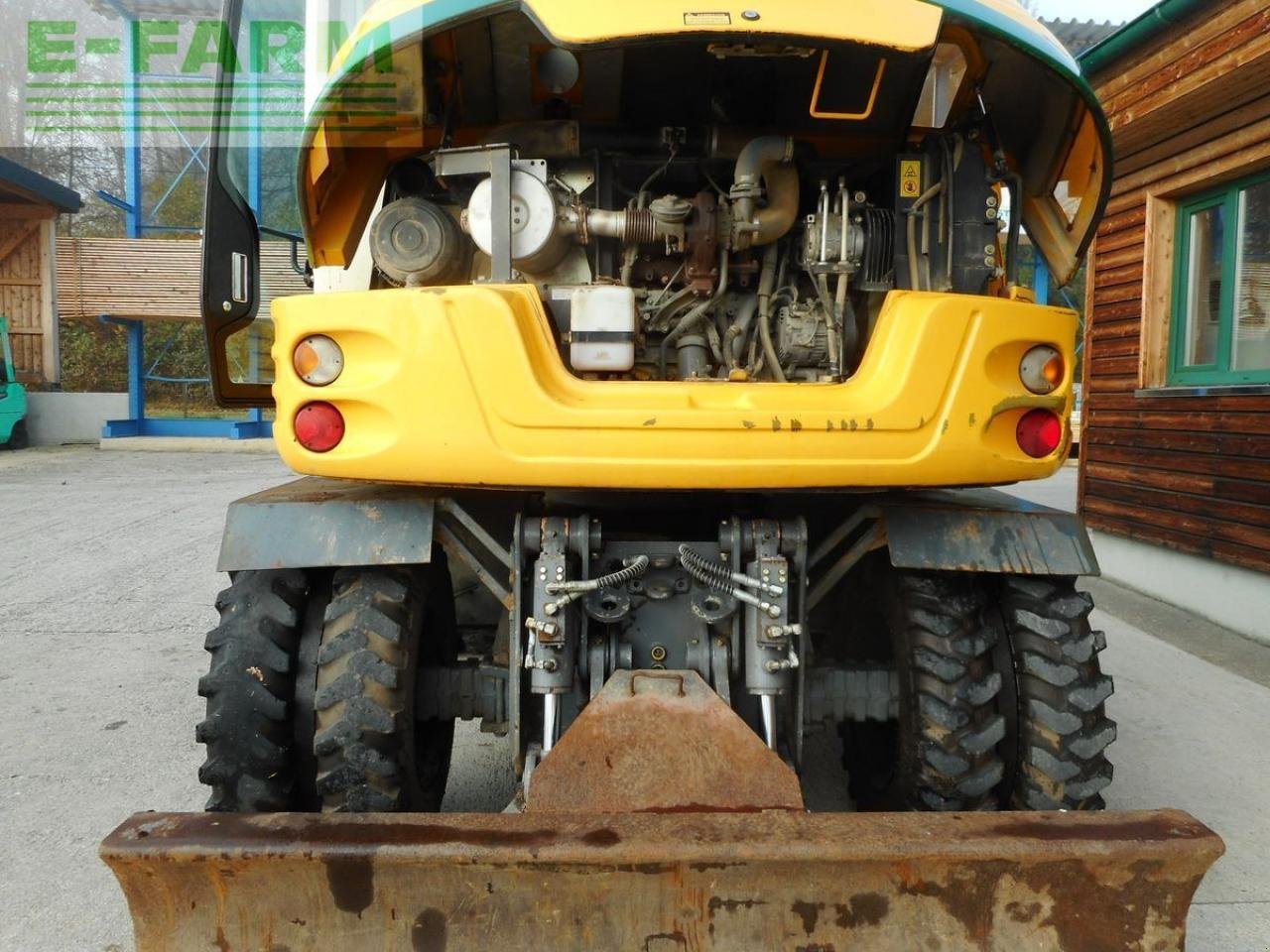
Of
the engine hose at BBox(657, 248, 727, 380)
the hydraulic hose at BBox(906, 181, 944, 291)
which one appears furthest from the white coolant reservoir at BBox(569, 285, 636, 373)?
the hydraulic hose at BBox(906, 181, 944, 291)

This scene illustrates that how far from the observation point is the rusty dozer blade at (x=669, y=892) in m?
1.59

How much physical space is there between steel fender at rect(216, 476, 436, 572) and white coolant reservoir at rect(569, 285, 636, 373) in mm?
560

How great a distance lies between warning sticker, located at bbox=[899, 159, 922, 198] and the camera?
8.66ft

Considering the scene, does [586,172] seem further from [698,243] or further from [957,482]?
[957,482]

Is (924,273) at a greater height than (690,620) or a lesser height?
greater

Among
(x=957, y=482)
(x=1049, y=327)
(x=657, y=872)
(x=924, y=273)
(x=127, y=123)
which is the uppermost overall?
(x=127, y=123)

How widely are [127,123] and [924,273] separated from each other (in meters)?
19.0

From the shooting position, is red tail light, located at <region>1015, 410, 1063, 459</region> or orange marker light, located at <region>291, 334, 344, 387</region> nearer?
orange marker light, located at <region>291, 334, 344, 387</region>

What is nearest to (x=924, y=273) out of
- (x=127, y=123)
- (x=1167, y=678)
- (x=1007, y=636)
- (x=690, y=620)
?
(x=1007, y=636)

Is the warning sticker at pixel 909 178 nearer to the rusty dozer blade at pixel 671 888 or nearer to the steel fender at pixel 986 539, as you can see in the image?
the steel fender at pixel 986 539

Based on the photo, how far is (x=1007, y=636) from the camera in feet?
8.00

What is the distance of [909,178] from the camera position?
104 inches

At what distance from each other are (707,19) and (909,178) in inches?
37.8

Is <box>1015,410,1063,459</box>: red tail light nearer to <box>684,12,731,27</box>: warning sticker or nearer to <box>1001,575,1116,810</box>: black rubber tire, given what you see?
<box>1001,575,1116,810</box>: black rubber tire
